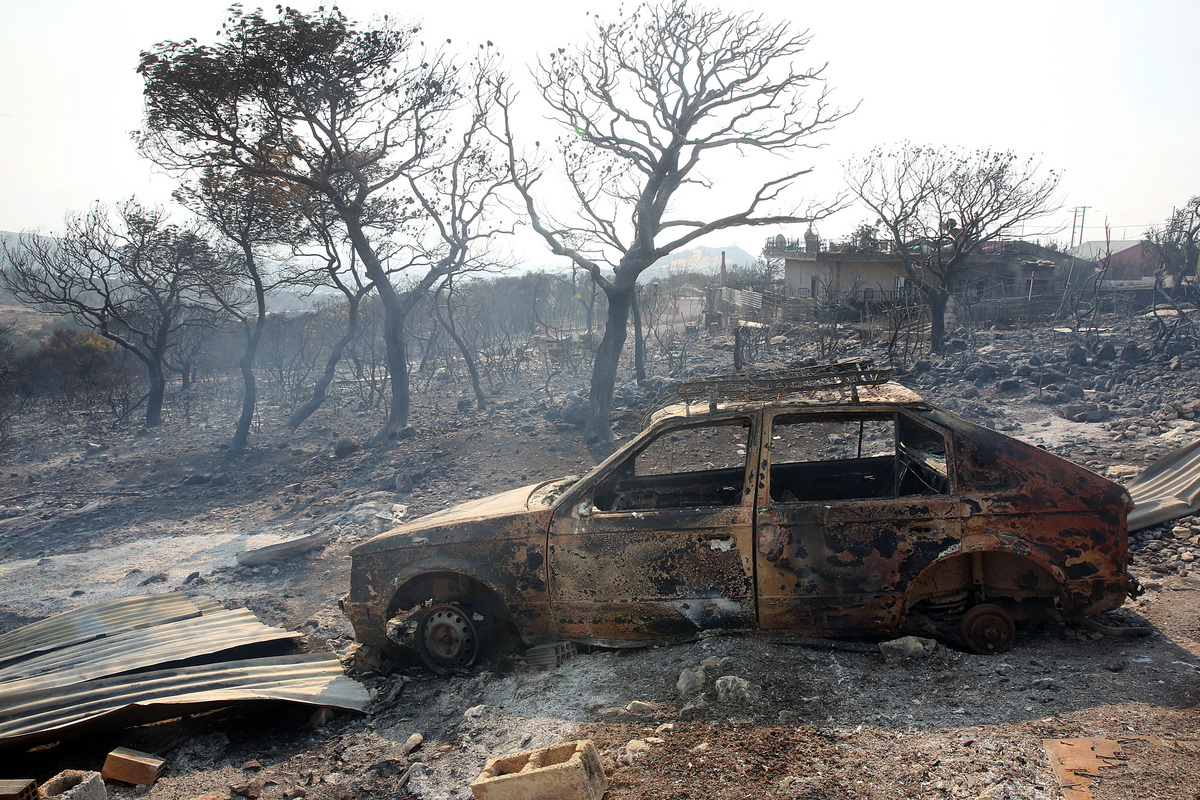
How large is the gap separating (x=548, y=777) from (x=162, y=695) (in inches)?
94.1

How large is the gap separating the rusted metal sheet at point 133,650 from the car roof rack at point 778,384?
3.11 m

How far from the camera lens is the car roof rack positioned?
12.4 ft

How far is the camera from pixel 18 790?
8.52 ft

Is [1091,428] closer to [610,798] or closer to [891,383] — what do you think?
[891,383]

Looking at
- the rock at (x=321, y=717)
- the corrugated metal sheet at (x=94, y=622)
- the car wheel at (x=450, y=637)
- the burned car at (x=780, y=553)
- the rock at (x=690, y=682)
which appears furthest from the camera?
the corrugated metal sheet at (x=94, y=622)

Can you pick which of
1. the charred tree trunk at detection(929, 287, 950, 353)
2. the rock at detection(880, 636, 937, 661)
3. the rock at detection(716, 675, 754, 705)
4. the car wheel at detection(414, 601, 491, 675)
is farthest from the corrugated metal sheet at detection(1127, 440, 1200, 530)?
the charred tree trunk at detection(929, 287, 950, 353)

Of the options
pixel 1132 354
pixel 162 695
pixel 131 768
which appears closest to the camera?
pixel 131 768

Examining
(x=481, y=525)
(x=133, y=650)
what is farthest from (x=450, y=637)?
(x=133, y=650)

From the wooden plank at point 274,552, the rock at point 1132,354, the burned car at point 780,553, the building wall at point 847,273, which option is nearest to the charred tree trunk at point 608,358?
the wooden plank at point 274,552

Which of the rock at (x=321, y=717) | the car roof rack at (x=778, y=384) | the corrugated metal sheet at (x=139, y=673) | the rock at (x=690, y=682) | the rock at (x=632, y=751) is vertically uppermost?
the car roof rack at (x=778, y=384)

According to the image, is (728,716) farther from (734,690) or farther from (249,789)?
(249,789)

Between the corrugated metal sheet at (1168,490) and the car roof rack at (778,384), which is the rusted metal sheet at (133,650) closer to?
the car roof rack at (778,384)

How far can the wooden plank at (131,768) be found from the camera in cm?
309

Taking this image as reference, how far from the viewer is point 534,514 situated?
3732 mm
